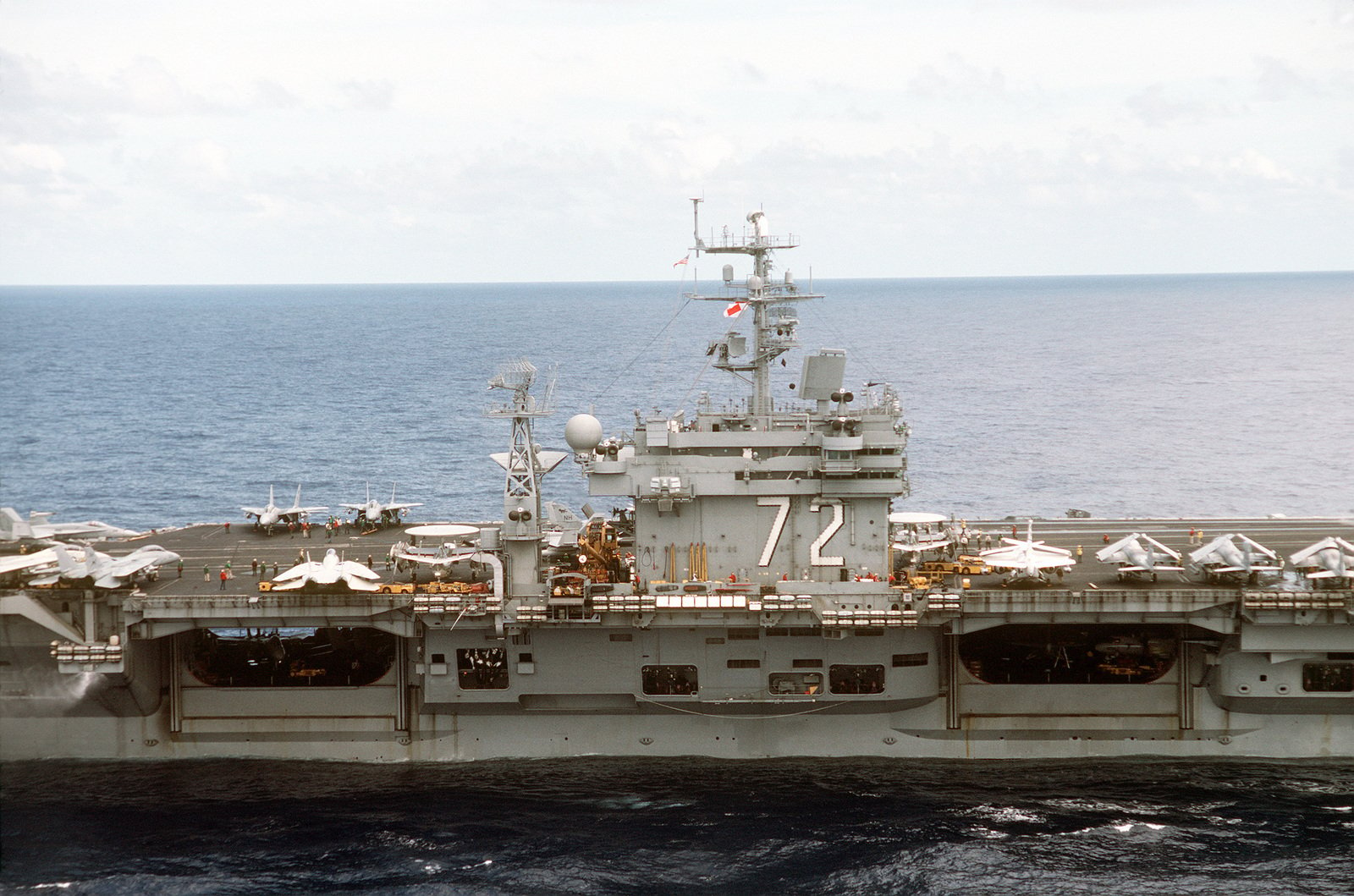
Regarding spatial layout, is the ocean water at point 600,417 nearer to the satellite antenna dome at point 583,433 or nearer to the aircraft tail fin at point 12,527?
the aircraft tail fin at point 12,527

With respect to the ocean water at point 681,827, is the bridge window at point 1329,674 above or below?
above

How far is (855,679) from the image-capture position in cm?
3531

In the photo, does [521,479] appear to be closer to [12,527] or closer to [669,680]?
[669,680]

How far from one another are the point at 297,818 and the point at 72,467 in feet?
160

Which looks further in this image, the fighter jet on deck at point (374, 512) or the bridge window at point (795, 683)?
the fighter jet on deck at point (374, 512)

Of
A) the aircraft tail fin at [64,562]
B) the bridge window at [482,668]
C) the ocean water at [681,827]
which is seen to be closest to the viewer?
the ocean water at [681,827]

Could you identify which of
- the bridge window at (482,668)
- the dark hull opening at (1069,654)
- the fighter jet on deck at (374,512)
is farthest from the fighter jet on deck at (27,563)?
the dark hull opening at (1069,654)

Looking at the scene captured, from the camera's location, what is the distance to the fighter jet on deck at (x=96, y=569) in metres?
35.1

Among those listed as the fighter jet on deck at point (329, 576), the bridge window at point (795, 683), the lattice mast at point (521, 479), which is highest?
the lattice mast at point (521, 479)

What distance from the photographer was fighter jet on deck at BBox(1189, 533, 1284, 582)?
34688 mm

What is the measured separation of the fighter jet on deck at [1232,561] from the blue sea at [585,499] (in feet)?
16.5

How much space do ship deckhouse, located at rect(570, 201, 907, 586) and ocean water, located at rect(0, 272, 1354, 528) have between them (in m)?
4.33

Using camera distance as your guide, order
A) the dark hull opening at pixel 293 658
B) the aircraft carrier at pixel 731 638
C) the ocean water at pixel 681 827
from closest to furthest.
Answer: the ocean water at pixel 681 827
the aircraft carrier at pixel 731 638
the dark hull opening at pixel 293 658

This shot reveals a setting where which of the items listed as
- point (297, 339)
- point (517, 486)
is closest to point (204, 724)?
point (517, 486)
